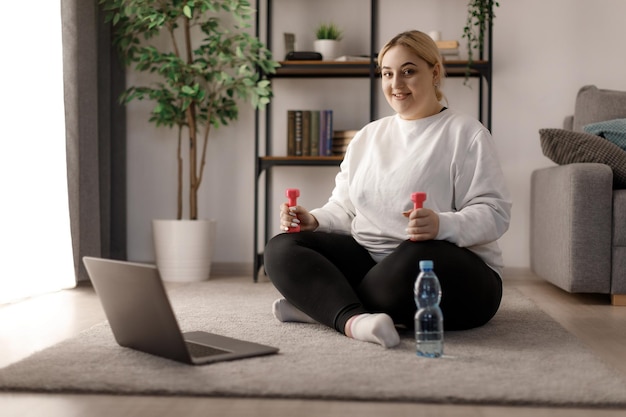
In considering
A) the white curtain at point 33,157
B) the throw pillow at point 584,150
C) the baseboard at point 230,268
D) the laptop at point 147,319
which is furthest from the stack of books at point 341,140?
the laptop at point 147,319

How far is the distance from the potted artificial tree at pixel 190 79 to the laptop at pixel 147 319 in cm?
174

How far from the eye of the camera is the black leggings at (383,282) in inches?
76.9

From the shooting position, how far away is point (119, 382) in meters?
1.50

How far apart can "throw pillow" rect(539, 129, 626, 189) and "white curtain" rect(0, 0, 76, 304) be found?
189 cm

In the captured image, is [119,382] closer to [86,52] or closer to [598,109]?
[86,52]

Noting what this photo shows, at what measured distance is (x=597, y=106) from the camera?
11.2 feet

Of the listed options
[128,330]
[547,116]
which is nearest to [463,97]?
[547,116]

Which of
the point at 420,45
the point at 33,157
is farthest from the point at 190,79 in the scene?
the point at 420,45

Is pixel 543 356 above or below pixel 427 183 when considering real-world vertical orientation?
below

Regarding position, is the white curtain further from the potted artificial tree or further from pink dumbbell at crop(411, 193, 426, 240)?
pink dumbbell at crop(411, 193, 426, 240)

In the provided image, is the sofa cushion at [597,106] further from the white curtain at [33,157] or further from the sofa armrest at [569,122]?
the white curtain at [33,157]

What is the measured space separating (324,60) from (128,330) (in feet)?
7.03

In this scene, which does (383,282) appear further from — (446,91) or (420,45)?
(446,91)

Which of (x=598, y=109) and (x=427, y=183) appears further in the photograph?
(x=598, y=109)
